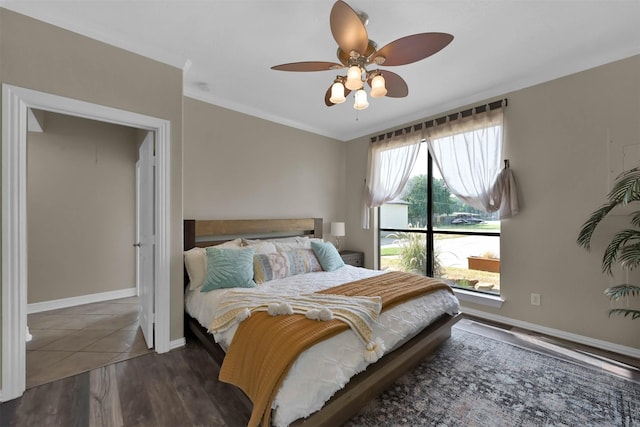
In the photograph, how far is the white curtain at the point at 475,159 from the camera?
314cm

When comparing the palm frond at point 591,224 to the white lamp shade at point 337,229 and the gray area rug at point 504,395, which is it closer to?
the gray area rug at point 504,395

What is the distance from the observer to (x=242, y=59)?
258 cm

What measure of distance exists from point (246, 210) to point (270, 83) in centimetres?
166

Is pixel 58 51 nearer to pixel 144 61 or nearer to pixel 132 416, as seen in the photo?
pixel 144 61

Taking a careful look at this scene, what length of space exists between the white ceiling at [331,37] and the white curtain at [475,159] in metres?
0.37

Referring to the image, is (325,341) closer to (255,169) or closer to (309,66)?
(309,66)

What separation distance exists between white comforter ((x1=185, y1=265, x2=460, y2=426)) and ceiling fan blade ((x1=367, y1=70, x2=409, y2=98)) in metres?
1.72

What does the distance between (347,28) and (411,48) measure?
453mm

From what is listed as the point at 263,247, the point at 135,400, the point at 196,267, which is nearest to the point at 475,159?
the point at 263,247

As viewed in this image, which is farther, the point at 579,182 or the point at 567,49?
the point at 579,182

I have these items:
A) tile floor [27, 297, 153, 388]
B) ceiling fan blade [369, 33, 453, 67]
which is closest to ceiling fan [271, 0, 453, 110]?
ceiling fan blade [369, 33, 453, 67]

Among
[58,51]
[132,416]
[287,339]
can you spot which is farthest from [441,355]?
[58,51]

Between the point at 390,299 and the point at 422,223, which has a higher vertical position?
the point at 422,223

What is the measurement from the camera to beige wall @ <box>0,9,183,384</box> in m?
1.89
